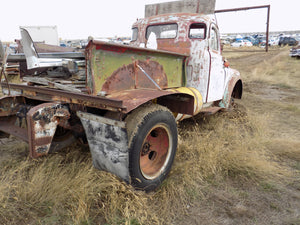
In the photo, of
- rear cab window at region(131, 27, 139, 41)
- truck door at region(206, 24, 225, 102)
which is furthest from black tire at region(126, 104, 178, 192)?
rear cab window at region(131, 27, 139, 41)

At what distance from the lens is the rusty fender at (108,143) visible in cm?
211

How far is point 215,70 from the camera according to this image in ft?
13.2

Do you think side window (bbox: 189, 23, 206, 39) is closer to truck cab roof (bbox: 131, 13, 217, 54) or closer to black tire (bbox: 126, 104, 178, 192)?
truck cab roof (bbox: 131, 13, 217, 54)

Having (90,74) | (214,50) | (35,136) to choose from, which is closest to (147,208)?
(35,136)

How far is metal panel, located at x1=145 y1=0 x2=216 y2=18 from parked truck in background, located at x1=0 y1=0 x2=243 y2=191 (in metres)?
0.35

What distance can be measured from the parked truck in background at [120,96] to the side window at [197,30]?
0.02 metres

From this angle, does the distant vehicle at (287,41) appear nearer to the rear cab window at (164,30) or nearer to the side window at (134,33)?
the side window at (134,33)

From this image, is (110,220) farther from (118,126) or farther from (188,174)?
(188,174)

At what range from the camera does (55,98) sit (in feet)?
7.89

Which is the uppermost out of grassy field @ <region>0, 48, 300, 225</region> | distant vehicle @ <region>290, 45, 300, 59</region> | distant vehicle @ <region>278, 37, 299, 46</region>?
distant vehicle @ <region>278, 37, 299, 46</region>

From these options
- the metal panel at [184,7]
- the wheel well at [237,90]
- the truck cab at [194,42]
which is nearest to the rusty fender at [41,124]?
the truck cab at [194,42]

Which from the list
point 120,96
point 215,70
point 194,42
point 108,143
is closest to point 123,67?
point 120,96

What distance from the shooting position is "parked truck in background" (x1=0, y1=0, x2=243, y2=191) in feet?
7.09

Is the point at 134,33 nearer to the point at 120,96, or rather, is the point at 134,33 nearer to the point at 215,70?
the point at 215,70
